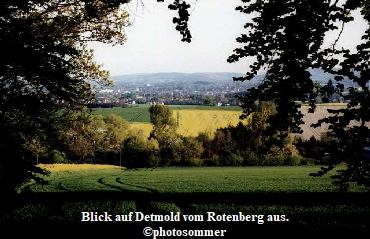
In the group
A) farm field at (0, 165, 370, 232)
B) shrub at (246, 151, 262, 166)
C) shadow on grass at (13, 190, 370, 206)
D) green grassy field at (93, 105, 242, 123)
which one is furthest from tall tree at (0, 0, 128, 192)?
green grassy field at (93, 105, 242, 123)

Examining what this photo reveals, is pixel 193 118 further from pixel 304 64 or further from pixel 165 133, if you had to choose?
pixel 304 64

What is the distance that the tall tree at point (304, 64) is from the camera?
535cm

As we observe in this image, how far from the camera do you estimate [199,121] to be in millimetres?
93000

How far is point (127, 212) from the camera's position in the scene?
45.8 feet

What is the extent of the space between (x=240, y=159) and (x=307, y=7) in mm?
44565

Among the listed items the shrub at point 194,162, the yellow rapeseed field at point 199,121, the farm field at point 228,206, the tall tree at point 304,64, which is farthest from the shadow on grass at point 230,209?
the yellow rapeseed field at point 199,121

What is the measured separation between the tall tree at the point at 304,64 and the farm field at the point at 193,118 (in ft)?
242

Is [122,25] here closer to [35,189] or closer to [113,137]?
[35,189]

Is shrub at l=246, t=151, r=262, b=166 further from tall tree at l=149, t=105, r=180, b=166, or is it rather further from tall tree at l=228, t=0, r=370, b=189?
tall tree at l=228, t=0, r=370, b=189

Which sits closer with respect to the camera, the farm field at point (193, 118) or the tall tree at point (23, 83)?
the tall tree at point (23, 83)

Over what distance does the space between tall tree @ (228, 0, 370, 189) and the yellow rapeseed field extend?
75420 mm

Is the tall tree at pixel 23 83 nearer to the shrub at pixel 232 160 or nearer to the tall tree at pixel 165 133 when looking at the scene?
the shrub at pixel 232 160

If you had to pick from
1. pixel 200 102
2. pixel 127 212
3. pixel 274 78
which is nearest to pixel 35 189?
pixel 127 212

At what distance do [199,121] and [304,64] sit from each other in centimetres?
8737
